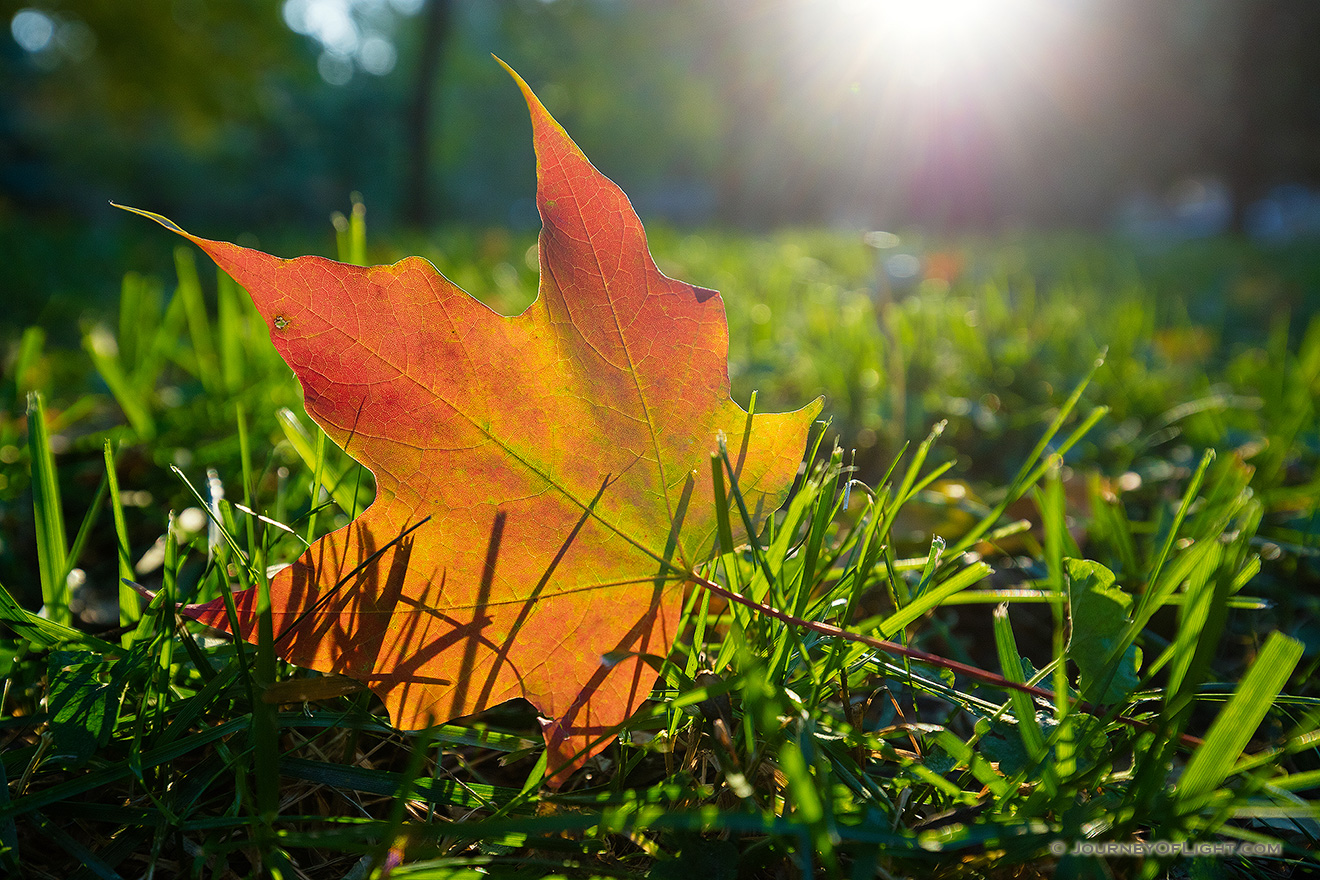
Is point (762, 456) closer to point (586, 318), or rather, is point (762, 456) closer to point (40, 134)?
point (586, 318)

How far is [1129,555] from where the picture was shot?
3.04 feet

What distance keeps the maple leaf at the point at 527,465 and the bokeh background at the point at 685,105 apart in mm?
7358

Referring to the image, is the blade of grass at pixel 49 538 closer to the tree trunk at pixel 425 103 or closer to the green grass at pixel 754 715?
the green grass at pixel 754 715

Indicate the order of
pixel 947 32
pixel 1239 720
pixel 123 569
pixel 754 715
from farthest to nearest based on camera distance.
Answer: pixel 947 32 → pixel 123 569 → pixel 754 715 → pixel 1239 720

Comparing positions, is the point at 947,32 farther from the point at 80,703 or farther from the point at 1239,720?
the point at 80,703

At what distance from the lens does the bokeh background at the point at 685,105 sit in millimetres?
10430

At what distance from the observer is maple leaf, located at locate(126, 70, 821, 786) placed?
0.55 metres

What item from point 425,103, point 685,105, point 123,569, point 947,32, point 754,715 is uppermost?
point 685,105

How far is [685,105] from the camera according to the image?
21.5m

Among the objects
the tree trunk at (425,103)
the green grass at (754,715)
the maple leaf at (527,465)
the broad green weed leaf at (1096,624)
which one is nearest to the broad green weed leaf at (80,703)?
the green grass at (754,715)

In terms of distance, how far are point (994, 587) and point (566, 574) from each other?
2.15ft

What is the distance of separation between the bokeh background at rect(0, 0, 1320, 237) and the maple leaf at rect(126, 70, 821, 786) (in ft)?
24.1

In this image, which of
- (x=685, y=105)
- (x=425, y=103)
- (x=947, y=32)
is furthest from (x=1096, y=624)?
(x=685, y=105)

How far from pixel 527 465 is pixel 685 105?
2310 cm
